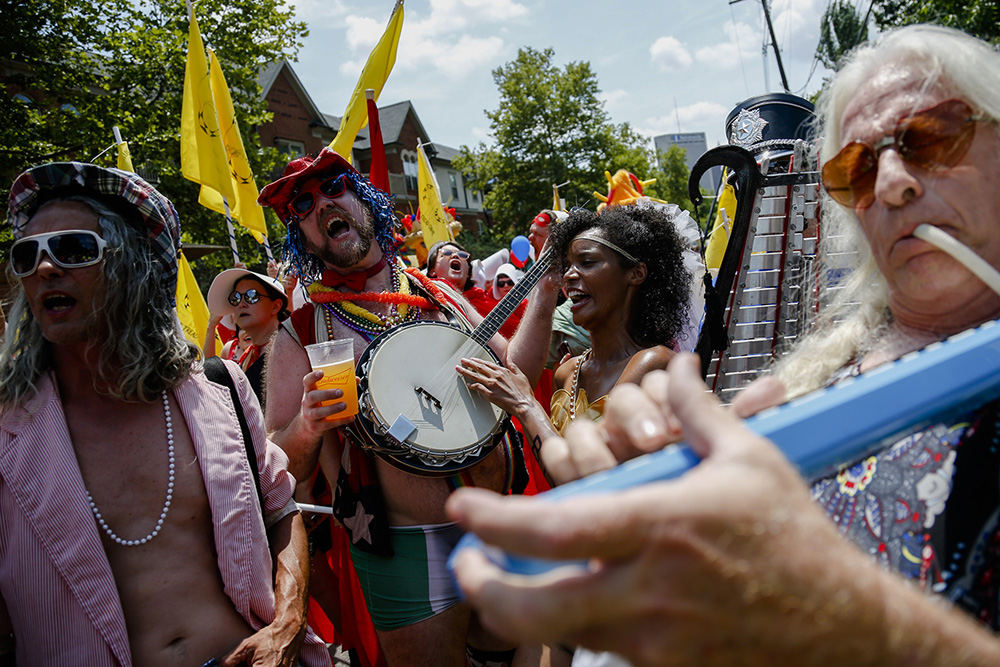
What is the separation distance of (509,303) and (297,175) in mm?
1073

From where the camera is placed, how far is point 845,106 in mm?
1226

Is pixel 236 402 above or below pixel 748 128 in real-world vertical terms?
below

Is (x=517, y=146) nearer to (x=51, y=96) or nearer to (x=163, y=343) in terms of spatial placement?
(x=51, y=96)

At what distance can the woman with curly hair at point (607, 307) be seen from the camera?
242 cm

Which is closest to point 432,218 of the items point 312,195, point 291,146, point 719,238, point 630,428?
point 719,238

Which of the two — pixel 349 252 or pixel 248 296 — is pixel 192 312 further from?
pixel 349 252

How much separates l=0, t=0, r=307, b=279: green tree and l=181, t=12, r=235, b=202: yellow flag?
208 inches

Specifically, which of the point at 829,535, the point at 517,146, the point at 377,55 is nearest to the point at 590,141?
the point at 517,146

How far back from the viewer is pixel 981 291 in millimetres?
987

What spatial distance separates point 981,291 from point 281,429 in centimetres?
236

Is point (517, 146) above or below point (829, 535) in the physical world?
above

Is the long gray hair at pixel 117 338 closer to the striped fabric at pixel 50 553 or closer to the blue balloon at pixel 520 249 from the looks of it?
the striped fabric at pixel 50 553

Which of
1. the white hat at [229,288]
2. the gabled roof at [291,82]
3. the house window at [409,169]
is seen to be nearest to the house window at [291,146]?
the gabled roof at [291,82]

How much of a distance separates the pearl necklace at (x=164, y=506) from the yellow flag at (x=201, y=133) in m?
3.53
